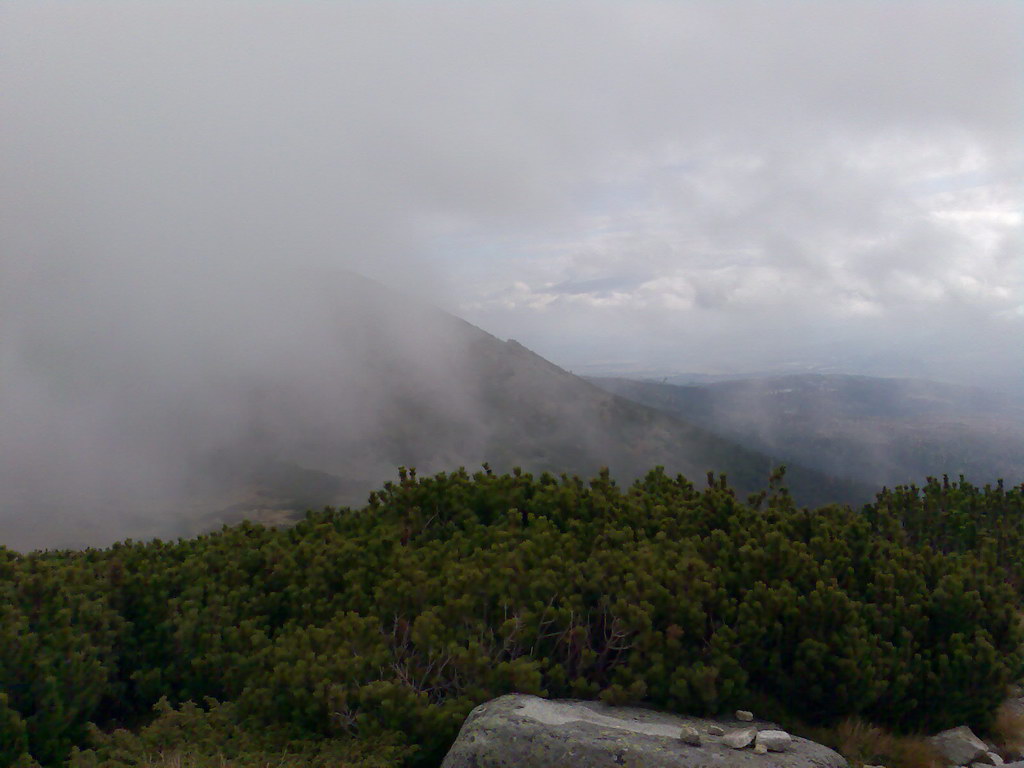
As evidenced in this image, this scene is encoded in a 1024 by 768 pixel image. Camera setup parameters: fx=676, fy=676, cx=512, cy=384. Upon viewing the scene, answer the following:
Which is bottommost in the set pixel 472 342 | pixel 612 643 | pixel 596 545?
pixel 612 643

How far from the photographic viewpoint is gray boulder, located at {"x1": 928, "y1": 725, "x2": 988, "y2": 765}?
21.7 ft

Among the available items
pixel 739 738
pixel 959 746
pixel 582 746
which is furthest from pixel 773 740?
pixel 959 746

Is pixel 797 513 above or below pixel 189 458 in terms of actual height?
above

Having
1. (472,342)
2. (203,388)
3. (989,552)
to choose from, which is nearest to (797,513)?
(989,552)

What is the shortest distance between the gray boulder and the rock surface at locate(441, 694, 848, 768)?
197cm

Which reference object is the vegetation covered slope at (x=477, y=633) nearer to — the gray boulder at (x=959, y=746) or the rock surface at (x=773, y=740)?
the gray boulder at (x=959, y=746)

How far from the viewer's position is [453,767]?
533 cm

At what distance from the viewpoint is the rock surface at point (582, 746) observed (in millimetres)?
5184

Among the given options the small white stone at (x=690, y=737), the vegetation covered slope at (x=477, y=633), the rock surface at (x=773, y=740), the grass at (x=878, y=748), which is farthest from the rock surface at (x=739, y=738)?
the grass at (x=878, y=748)

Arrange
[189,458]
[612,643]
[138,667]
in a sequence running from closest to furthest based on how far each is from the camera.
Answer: [612,643] → [138,667] → [189,458]

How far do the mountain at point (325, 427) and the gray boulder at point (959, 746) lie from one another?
81077mm

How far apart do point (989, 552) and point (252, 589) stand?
956cm

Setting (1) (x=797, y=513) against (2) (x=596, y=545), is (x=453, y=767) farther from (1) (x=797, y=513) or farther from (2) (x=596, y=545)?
(1) (x=797, y=513)

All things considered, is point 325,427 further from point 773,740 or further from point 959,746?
point 773,740
